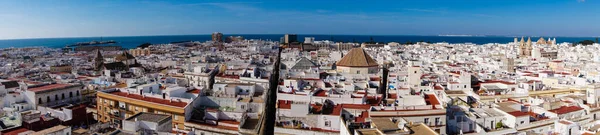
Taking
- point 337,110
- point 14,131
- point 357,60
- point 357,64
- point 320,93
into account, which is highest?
point 357,60

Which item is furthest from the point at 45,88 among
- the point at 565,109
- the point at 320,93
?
the point at 565,109

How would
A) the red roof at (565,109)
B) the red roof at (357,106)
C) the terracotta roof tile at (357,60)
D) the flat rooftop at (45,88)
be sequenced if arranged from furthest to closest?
the terracotta roof tile at (357,60) → the flat rooftop at (45,88) → the red roof at (565,109) → the red roof at (357,106)

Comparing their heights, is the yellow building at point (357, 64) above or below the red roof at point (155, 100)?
above

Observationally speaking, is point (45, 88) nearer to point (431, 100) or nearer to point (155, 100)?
point (155, 100)

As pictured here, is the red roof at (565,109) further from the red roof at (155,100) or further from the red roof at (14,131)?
the red roof at (14,131)

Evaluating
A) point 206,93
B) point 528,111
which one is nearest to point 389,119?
point 528,111

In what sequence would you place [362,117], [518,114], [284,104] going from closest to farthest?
[362,117] → [518,114] → [284,104]

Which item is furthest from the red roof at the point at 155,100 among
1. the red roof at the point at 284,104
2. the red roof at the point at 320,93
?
the red roof at the point at 320,93

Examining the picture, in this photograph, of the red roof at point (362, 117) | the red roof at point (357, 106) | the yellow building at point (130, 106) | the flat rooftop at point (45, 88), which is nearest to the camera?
the red roof at point (362, 117)

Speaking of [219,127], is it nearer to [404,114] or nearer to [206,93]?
[206,93]
